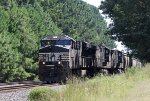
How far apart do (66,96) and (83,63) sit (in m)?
23.1

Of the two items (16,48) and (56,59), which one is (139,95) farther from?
(16,48)

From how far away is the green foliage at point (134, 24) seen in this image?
124 ft

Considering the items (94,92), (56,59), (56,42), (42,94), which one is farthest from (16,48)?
(94,92)

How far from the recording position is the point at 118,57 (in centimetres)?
5106

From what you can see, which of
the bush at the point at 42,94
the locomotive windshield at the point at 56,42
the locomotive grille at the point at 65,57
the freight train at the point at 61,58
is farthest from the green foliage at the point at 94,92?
the locomotive windshield at the point at 56,42

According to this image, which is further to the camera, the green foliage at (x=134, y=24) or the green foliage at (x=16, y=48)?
the green foliage at (x=16, y=48)

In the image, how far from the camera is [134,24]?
38.7m

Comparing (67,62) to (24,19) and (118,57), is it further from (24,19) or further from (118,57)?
(24,19)

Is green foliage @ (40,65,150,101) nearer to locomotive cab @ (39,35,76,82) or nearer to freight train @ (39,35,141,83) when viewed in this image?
freight train @ (39,35,141,83)

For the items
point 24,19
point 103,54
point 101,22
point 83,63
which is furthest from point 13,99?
point 101,22

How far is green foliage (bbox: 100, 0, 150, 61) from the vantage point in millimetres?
37906

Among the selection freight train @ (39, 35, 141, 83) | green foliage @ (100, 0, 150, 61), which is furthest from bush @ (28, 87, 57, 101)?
green foliage @ (100, 0, 150, 61)

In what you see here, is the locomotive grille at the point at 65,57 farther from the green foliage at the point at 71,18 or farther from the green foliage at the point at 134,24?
the green foliage at the point at 71,18

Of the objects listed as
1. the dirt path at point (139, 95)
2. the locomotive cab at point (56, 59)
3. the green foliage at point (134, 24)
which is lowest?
the dirt path at point (139, 95)
